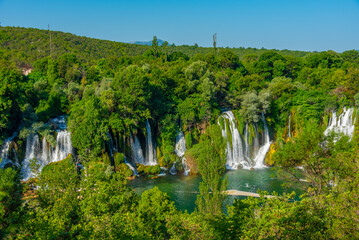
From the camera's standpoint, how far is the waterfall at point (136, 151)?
39031 millimetres

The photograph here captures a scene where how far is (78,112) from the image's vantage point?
34406mm

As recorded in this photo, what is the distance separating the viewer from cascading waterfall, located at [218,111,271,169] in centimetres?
4197

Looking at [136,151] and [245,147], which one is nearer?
[136,151]

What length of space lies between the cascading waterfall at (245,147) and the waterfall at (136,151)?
505 inches

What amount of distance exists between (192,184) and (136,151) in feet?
33.6

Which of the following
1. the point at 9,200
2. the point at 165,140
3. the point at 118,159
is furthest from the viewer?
the point at 165,140

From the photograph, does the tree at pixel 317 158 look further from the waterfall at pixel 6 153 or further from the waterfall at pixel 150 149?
the waterfall at pixel 6 153

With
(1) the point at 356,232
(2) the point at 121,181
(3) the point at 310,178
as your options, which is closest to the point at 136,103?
(2) the point at 121,181

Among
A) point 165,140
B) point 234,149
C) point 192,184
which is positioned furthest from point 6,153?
point 234,149

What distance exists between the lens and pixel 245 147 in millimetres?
43188

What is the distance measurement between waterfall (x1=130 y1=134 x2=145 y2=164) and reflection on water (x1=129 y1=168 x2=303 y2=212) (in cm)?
451

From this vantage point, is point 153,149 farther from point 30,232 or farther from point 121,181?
point 30,232

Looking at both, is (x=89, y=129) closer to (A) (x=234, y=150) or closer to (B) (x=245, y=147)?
(A) (x=234, y=150)

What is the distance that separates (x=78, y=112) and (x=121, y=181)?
20.5 meters
